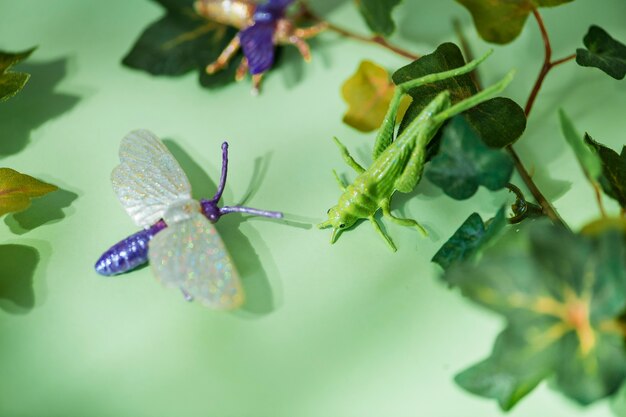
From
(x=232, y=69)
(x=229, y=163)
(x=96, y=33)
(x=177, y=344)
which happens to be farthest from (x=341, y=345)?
A: (x=96, y=33)

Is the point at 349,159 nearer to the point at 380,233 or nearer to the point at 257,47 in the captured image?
the point at 380,233

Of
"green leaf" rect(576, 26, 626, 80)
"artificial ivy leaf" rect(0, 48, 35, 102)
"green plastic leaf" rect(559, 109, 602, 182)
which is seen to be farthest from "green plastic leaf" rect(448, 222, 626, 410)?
"artificial ivy leaf" rect(0, 48, 35, 102)

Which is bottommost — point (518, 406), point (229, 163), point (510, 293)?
point (518, 406)

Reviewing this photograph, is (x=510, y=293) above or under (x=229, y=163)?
above

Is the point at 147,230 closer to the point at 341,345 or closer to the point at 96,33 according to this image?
the point at 341,345

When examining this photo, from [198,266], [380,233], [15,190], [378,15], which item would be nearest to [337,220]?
[380,233]

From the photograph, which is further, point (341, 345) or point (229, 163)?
point (229, 163)

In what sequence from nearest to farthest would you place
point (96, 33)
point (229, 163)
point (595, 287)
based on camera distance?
point (595, 287) → point (229, 163) → point (96, 33)

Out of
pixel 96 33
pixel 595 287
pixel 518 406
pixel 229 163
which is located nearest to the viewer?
pixel 595 287
